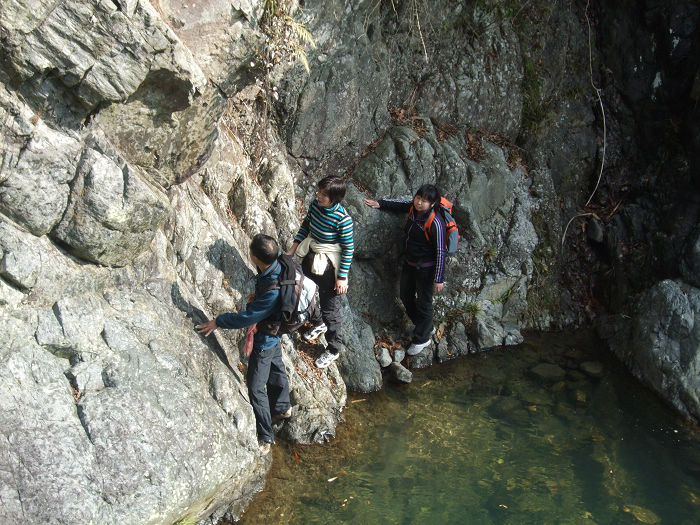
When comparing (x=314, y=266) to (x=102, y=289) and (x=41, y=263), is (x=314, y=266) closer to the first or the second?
(x=102, y=289)

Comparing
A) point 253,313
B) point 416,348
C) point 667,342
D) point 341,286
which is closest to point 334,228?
point 341,286

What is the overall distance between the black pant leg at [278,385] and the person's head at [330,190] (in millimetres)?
1680

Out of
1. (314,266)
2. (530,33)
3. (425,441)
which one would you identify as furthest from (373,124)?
(425,441)

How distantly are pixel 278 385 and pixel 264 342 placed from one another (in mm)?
666

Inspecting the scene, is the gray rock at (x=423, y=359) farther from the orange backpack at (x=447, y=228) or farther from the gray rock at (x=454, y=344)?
the orange backpack at (x=447, y=228)

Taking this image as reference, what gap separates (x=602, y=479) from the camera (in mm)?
6605

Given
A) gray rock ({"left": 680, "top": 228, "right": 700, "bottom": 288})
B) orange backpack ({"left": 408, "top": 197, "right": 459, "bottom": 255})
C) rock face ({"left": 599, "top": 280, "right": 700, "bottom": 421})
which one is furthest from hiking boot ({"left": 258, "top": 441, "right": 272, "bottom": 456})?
gray rock ({"left": 680, "top": 228, "right": 700, "bottom": 288})

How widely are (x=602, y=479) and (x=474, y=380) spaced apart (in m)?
2.25

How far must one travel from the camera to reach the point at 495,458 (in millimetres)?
6816

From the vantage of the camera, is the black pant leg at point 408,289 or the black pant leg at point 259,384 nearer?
the black pant leg at point 259,384

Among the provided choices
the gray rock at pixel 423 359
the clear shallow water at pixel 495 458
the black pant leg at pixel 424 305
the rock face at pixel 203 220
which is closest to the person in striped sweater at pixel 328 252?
the rock face at pixel 203 220

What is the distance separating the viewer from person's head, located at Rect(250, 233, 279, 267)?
5516mm

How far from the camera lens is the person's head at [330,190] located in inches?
260

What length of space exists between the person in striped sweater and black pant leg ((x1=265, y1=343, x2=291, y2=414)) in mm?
919
